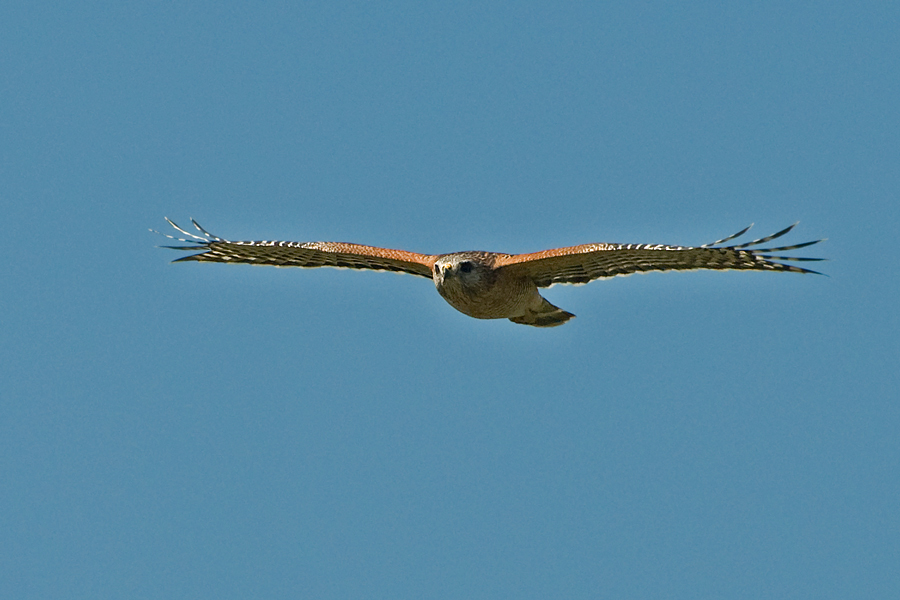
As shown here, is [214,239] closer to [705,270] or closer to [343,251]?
[343,251]

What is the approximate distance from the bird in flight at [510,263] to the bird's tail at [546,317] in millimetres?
15

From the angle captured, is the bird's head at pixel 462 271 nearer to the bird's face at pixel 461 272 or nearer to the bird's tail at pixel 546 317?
the bird's face at pixel 461 272

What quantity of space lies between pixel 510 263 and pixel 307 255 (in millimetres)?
3428

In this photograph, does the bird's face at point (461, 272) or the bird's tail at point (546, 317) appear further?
the bird's tail at point (546, 317)

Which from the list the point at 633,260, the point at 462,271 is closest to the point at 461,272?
the point at 462,271

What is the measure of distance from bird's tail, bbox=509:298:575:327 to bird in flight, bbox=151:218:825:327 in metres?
0.01

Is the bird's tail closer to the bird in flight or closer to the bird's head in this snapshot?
the bird in flight

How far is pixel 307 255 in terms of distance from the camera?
19.8 metres

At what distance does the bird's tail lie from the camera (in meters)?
19.6

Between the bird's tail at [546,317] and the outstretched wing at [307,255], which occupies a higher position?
the outstretched wing at [307,255]

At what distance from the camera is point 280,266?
2020cm

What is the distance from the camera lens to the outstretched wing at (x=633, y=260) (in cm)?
1711

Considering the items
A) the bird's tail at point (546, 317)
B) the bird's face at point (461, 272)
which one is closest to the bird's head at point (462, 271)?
the bird's face at point (461, 272)

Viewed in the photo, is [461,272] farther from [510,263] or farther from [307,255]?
[307,255]
